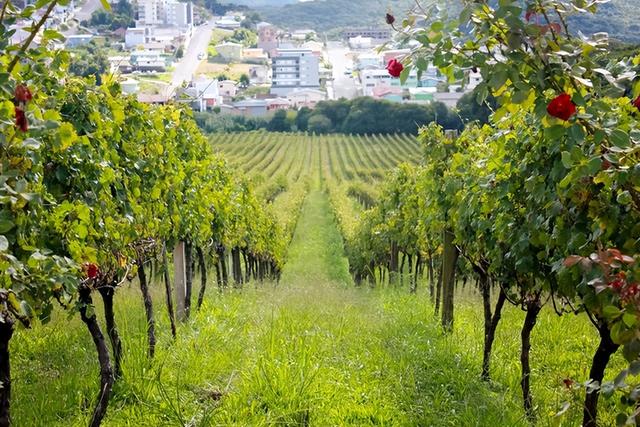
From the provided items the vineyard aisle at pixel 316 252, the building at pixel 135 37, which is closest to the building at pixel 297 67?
the building at pixel 135 37

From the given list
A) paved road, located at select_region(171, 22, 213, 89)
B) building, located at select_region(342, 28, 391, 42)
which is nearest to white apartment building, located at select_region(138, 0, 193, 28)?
paved road, located at select_region(171, 22, 213, 89)

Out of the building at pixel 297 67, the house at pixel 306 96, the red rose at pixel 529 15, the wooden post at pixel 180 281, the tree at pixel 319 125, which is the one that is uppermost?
the building at pixel 297 67

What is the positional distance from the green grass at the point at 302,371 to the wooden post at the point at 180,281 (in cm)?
19

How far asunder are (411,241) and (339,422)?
28.6ft

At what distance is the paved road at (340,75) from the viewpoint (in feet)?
359

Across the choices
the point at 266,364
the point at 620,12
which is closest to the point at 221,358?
the point at 266,364

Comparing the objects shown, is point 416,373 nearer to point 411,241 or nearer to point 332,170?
point 411,241

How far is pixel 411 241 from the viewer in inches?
501

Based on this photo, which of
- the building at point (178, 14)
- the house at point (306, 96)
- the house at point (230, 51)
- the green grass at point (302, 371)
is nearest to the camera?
the green grass at point (302, 371)

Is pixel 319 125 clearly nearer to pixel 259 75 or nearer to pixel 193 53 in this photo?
pixel 259 75

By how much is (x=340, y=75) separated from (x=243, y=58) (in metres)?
22.8

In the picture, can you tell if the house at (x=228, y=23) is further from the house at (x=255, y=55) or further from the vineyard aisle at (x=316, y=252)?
the vineyard aisle at (x=316, y=252)

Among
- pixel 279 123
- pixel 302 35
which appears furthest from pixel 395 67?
pixel 302 35

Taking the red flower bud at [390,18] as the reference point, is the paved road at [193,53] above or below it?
above
